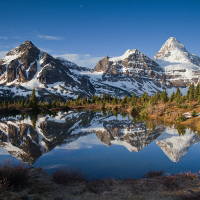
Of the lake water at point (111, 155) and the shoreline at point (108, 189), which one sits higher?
the shoreline at point (108, 189)

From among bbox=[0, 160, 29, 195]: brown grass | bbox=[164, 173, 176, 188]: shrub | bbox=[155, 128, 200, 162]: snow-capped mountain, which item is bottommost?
bbox=[155, 128, 200, 162]: snow-capped mountain

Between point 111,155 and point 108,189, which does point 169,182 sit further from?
point 111,155

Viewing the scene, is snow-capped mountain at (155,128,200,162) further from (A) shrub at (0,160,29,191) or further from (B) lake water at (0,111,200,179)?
(A) shrub at (0,160,29,191)

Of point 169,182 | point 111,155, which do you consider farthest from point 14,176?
point 111,155

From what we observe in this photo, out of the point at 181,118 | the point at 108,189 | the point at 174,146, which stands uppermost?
the point at 181,118

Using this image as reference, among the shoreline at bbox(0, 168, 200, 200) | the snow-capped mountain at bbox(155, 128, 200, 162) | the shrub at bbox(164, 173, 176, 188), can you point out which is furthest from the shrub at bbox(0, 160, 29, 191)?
the snow-capped mountain at bbox(155, 128, 200, 162)

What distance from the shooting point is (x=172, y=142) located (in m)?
23.2

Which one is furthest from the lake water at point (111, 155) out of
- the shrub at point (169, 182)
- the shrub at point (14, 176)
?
the shrub at point (14, 176)

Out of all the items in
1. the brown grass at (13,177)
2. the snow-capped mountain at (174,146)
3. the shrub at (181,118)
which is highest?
the brown grass at (13,177)

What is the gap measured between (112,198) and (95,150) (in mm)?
10998

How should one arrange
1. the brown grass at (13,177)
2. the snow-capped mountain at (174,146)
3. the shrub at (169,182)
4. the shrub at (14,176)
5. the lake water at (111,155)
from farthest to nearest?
the snow-capped mountain at (174,146), the lake water at (111,155), the shrub at (169,182), the shrub at (14,176), the brown grass at (13,177)

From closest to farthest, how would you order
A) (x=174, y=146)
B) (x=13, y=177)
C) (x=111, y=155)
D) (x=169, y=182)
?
(x=13, y=177), (x=169, y=182), (x=111, y=155), (x=174, y=146)

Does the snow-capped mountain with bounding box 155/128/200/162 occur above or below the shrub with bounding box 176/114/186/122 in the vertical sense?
below

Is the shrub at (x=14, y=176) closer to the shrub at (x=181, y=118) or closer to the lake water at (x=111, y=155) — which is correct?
the lake water at (x=111, y=155)
